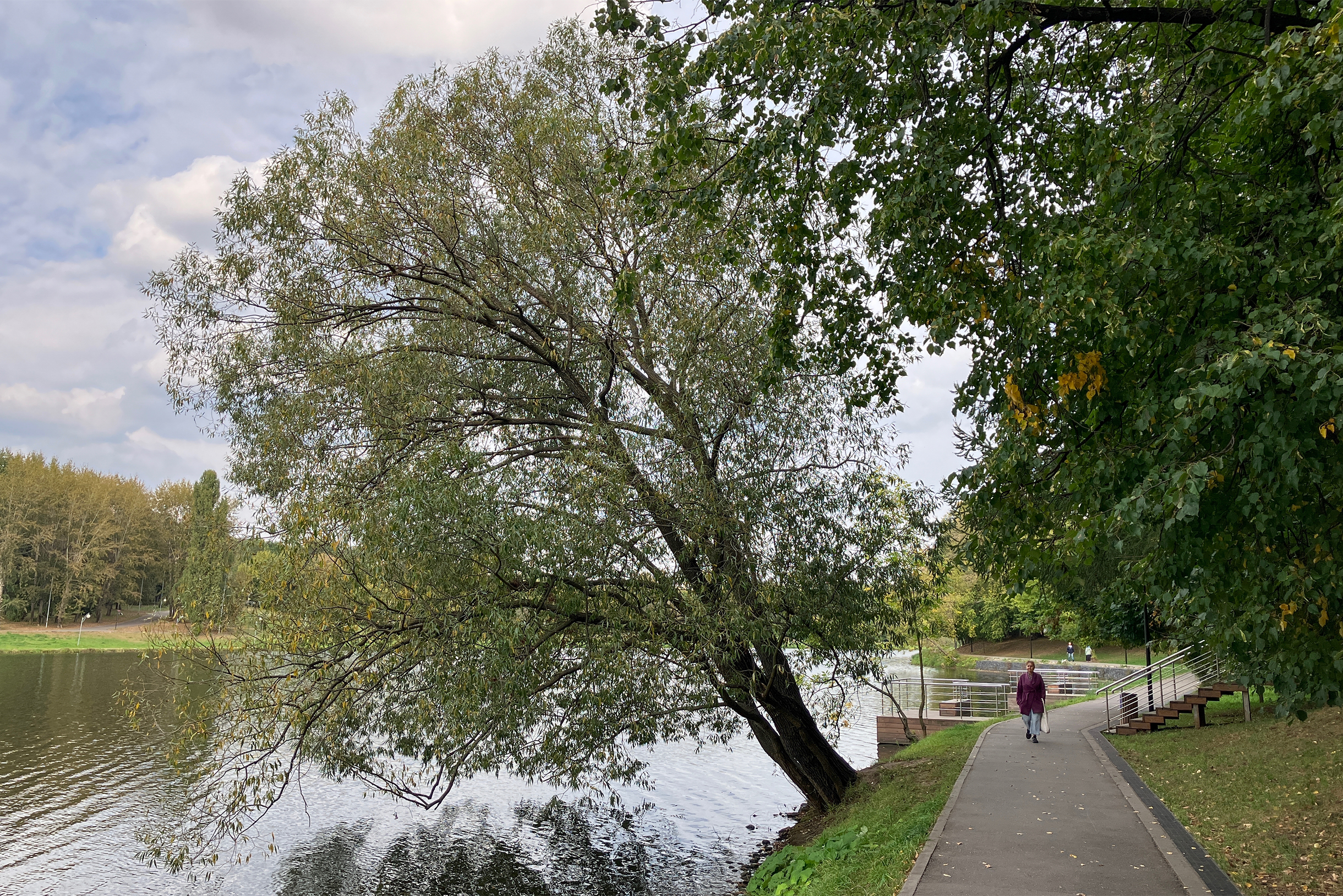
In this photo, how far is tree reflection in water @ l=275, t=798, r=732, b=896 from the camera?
13.7 meters

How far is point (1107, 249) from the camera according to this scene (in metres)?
6.35

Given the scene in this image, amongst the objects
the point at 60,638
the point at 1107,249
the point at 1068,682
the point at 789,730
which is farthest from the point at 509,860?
the point at 60,638

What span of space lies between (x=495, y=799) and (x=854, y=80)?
17.2 meters

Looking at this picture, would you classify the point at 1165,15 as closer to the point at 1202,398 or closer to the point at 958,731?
the point at 1202,398

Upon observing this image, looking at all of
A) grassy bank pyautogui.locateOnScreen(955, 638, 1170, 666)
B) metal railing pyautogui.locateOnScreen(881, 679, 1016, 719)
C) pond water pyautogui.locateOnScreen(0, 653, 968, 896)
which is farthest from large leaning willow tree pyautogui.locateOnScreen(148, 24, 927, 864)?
grassy bank pyautogui.locateOnScreen(955, 638, 1170, 666)

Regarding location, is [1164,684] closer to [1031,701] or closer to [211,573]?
[1031,701]

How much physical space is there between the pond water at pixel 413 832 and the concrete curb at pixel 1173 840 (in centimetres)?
613

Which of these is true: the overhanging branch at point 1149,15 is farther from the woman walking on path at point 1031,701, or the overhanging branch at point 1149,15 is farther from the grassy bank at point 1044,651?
the grassy bank at point 1044,651

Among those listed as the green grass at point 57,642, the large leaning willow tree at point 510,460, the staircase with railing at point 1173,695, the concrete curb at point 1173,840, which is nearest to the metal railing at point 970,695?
the staircase with railing at point 1173,695

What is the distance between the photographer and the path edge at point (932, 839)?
25.0 feet

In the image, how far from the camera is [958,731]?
21422 mm

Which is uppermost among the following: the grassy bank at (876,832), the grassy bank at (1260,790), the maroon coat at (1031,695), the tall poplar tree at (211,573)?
the tall poplar tree at (211,573)

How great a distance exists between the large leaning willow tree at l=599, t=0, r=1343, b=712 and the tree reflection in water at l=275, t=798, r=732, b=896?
8178mm

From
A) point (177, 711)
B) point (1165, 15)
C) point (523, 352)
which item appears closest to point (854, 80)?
point (1165, 15)
